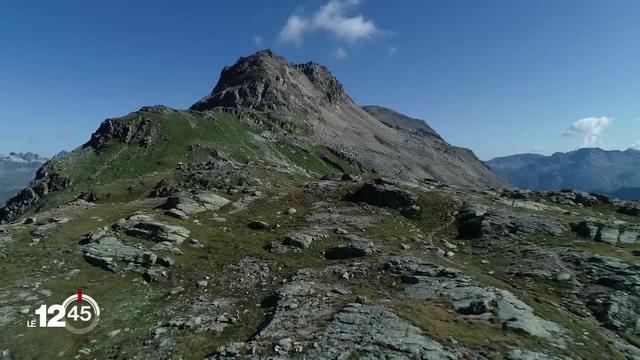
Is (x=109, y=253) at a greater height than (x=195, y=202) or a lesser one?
lesser

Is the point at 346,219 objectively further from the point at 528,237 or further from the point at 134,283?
the point at 134,283

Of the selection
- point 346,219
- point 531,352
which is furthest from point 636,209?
point 531,352

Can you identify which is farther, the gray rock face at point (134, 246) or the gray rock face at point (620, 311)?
the gray rock face at point (134, 246)

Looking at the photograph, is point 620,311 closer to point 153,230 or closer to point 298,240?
point 298,240

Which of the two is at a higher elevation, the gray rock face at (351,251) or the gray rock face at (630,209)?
the gray rock face at (630,209)

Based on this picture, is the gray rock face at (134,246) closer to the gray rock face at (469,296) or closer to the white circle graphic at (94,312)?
the white circle graphic at (94,312)

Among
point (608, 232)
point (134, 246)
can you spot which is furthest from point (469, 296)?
point (134, 246)

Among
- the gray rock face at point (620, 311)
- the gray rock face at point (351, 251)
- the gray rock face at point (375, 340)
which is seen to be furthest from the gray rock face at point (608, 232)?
the gray rock face at point (375, 340)

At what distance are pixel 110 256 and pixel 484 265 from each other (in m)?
34.1

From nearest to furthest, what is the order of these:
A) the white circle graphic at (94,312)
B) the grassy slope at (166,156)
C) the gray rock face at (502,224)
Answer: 1. the white circle graphic at (94,312)
2. the gray rock face at (502,224)
3. the grassy slope at (166,156)

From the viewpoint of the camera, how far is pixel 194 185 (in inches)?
3319

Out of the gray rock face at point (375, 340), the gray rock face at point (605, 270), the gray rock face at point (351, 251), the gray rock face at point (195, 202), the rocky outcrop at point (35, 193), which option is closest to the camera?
the gray rock face at point (375, 340)

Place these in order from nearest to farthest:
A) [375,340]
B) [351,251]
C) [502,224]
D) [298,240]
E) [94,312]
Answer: [375,340] < [94,312] < [351,251] < [298,240] < [502,224]

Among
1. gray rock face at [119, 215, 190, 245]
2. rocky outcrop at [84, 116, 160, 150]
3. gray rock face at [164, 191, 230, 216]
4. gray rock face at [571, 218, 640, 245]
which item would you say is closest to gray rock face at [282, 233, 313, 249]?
gray rock face at [119, 215, 190, 245]
